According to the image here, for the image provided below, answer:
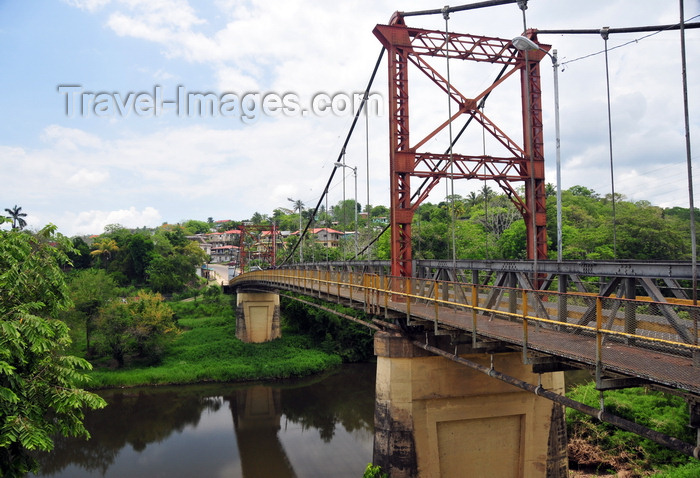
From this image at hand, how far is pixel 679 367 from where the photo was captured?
513 centimetres

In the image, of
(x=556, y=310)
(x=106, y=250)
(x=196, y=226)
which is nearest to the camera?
(x=556, y=310)

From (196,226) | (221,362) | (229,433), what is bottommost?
(229,433)

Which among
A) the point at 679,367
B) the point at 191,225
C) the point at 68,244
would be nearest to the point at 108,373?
the point at 68,244

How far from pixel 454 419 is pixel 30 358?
9.11 meters

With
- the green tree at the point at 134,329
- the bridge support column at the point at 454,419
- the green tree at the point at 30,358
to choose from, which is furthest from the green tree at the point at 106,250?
the green tree at the point at 30,358

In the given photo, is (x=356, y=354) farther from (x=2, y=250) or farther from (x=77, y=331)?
(x=2, y=250)

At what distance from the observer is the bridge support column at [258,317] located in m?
39.0

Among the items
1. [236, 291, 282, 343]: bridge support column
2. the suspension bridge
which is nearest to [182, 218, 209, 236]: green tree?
[236, 291, 282, 343]: bridge support column

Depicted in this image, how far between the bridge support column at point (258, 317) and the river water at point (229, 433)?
9.48 m

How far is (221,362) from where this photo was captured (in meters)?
32.2

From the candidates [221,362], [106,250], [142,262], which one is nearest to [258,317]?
[221,362]

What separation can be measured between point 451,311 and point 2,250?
27.9ft

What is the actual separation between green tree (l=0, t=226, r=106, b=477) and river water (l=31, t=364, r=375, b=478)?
1154 centimetres

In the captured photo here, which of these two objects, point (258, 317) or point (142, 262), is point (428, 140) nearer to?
point (258, 317)
